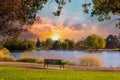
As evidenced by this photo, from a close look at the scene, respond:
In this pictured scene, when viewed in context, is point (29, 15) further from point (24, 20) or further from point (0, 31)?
point (0, 31)

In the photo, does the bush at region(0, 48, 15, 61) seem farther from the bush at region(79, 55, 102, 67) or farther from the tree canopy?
the tree canopy

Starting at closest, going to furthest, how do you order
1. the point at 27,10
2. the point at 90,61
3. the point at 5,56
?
the point at 27,10
the point at 90,61
the point at 5,56

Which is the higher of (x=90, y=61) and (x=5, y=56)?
(x=5, y=56)

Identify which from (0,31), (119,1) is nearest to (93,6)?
(119,1)

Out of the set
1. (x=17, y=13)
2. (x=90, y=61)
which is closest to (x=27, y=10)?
(x=17, y=13)

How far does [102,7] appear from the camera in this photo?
867 inches

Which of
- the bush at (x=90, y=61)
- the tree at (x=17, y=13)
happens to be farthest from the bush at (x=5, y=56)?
the tree at (x=17, y=13)

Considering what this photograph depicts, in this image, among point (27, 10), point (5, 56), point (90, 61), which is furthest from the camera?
point (5, 56)

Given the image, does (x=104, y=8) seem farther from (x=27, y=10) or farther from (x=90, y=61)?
(x=90, y=61)

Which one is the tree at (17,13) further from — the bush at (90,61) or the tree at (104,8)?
the bush at (90,61)

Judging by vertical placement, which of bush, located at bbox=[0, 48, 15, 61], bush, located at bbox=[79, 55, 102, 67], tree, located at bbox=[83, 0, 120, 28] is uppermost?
tree, located at bbox=[83, 0, 120, 28]

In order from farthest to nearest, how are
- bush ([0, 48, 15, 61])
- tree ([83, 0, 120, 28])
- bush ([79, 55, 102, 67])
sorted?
1. bush ([0, 48, 15, 61])
2. bush ([79, 55, 102, 67])
3. tree ([83, 0, 120, 28])

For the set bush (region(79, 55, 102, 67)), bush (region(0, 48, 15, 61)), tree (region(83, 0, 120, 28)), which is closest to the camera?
tree (region(83, 0, 120, 28))

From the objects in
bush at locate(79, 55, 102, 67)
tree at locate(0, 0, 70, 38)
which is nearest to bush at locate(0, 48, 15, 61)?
bush at locate(79, 55, 102, 67)
